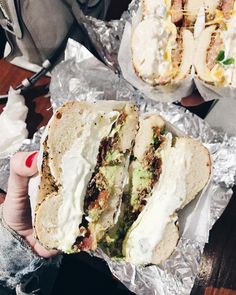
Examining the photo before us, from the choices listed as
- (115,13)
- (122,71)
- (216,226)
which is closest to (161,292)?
(216,226)

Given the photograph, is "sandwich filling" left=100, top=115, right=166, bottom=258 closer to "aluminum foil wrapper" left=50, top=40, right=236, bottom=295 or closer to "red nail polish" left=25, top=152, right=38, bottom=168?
"aluminum foil wrapper" left=50, top=40, right=236, bottom=295

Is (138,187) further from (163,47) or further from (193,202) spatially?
(163,47)

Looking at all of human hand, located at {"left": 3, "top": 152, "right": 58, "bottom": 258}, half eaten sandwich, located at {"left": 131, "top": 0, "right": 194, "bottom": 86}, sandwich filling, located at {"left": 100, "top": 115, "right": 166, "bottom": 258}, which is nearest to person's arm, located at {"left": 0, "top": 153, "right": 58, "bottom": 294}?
human hand, located at {"left": 3, "top": 152, "right": 58, "bottom": 258}

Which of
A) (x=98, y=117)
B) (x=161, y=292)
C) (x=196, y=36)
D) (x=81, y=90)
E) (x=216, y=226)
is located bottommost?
(x=161, y=292)

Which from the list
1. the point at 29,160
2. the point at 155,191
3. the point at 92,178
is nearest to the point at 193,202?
the point at 155,191


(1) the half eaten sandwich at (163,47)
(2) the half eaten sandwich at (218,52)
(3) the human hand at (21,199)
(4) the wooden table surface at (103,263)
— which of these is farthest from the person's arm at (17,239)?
(2) the half eaten sandwich at (218,52)

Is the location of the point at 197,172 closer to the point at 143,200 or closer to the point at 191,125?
the point at 143,200
